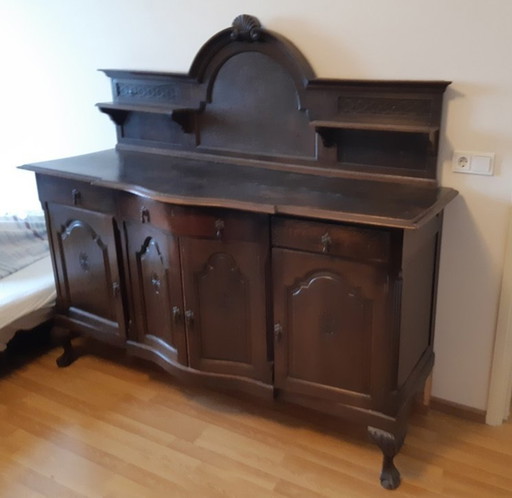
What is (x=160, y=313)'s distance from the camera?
2.30 metres

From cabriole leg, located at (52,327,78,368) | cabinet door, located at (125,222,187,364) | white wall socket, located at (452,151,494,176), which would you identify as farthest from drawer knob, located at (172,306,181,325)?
white wall socket, located at (452,151,494,176)

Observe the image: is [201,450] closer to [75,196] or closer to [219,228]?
[219,228]

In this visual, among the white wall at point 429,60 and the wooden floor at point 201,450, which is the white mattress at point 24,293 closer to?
the wooden floor at point 201,450

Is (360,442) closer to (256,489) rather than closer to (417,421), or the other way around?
(417,421)

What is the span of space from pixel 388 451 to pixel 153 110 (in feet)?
5.39

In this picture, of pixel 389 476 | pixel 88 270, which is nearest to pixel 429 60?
pixel 389 476

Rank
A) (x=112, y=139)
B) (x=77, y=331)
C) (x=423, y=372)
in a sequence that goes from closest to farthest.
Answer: (x=423, y=372), (x=77, y=331), (x=112, y=139)

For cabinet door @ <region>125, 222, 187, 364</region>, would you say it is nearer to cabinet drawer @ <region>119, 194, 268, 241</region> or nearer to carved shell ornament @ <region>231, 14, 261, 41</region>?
cabinet drawer @ <region>119, 194, 268, 241</region>

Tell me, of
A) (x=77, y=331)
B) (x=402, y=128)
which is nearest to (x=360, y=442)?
(x=402, y=128)

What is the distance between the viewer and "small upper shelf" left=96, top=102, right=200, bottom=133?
97.5 inches

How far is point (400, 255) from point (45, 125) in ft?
7.26

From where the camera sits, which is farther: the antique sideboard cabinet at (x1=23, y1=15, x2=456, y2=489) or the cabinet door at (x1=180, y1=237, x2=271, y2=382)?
the cabinet door at (x1=180, y1=237, x2=271, y2=382)

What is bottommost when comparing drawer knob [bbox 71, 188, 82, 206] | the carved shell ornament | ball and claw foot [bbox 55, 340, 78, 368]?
ball and claw foot [bbox 55, 340, 78, 368]

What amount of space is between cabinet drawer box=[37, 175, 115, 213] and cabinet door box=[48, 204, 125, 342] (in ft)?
0.10
